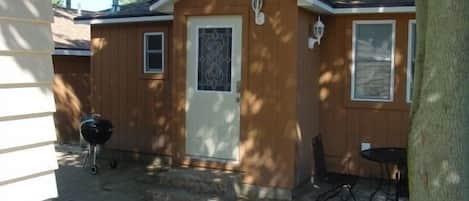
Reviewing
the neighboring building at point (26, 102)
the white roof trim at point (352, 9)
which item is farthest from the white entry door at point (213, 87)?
the neighboring building at point (26, 102)

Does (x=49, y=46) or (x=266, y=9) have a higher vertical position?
(x=266, y=9)

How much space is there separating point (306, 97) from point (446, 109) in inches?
178

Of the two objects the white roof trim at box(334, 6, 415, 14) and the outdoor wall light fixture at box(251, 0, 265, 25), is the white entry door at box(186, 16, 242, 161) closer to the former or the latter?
the outdoor wall light fixture at box(251, 0, 265, 25)

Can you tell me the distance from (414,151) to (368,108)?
500cm

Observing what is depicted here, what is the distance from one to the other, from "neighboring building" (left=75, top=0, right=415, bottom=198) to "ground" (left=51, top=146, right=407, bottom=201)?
1.60ft

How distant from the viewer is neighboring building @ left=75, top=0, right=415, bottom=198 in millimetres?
6660

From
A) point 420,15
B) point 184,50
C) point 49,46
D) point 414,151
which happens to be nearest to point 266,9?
point 184,50

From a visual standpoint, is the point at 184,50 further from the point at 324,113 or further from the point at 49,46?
the point at 49,46

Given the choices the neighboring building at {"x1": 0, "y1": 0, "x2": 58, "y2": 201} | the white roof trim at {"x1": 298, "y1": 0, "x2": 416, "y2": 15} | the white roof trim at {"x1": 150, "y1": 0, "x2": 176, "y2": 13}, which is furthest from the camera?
the white roof trim at {"x1": 150, "y1": 0, "x2": 176, "y2": 13}

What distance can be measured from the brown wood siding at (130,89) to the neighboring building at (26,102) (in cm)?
659

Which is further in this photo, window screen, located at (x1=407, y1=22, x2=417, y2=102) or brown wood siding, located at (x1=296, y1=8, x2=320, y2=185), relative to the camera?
window screen, located at (x1=407, y1=22, x2=417, y2=102)

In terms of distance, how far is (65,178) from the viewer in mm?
7941

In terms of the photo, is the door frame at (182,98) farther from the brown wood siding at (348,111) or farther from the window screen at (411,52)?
the window screen at (411,52)

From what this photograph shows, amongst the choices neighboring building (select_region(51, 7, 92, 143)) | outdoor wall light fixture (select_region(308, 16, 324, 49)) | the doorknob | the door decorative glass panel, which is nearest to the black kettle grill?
the door decorative glass panel
